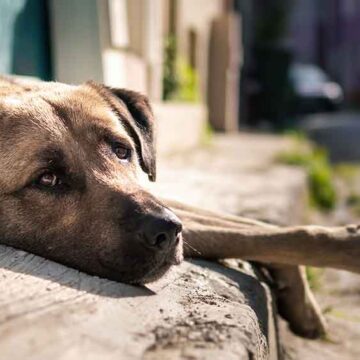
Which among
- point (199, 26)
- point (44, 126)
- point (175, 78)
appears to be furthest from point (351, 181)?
point (44, 126)

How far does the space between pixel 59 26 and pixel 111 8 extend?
1.70ft

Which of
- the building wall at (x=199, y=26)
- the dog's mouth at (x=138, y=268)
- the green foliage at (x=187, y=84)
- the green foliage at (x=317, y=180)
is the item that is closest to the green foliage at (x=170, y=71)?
the green foliage at (x=187, y=84)

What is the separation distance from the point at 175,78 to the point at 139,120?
6853 millimetres

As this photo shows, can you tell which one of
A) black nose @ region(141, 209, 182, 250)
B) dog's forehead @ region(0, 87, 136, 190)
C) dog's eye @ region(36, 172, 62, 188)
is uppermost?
dog's forehead @ region(0, 87, 136, 190)

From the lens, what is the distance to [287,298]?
143 inches

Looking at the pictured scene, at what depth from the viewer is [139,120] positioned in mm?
3590

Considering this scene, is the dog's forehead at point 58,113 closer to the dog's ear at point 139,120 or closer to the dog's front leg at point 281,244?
the dog's ear at point 139,120

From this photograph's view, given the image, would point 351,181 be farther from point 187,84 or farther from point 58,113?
point 58,113

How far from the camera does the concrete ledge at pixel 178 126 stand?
26.3 feet

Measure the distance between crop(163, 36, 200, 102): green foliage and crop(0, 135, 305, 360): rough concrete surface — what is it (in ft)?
23.2

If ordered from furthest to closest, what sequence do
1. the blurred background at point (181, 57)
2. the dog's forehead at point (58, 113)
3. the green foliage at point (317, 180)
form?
the green foliage at point (317, 180)
the blurred background at point (181, 57)
the dog's forehead at point (58, 113)

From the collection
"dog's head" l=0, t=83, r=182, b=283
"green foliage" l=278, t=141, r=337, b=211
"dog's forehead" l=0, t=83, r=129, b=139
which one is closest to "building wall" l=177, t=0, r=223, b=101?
"green foliage" l=278, t=141, r=337, b=211

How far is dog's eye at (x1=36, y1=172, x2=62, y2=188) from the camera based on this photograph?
2.82 metres

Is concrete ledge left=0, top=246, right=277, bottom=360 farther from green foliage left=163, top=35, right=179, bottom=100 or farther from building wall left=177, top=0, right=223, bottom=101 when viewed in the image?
building wall left=177, top=0, right=223, bottom=101
